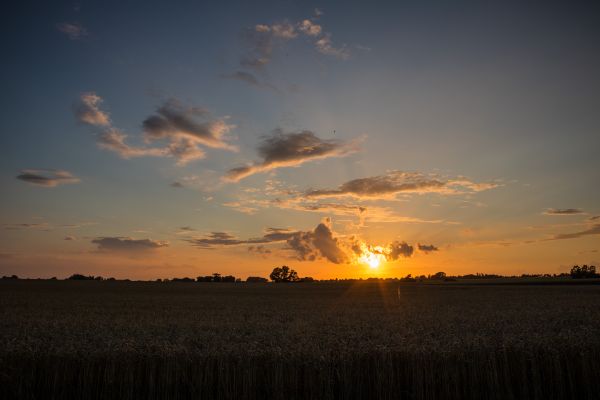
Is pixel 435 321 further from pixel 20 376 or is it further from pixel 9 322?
pixel 9 322

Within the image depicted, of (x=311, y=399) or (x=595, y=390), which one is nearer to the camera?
(x=311, y=399)

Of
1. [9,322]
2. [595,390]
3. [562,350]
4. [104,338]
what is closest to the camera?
[595,390]

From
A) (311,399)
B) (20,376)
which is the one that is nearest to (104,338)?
(20,376)

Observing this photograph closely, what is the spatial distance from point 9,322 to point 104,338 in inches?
408

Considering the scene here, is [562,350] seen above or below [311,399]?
above

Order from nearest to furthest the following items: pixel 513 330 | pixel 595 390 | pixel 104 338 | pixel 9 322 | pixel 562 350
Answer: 1. pixel 595 390
2. pixel 562 350
3. pixel 104 338
4. pixel 513 330
5. pixel 9 322

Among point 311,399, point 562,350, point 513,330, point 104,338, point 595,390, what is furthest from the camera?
point 513,330

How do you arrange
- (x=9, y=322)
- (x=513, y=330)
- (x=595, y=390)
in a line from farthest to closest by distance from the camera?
(x=9, y=322), (x=513, y=330), (x=595, y=390)

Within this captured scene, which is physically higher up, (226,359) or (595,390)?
(226,359)

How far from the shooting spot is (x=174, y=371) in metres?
10.3

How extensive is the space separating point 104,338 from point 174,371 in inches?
320

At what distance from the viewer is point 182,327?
21.3 metres

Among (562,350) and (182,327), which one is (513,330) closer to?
(562,350)

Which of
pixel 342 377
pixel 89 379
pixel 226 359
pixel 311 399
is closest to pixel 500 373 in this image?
pixel 342 377
